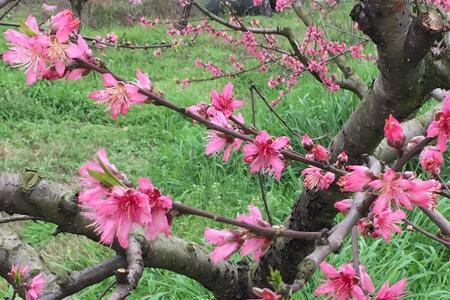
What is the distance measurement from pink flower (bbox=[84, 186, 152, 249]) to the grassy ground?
121 cm

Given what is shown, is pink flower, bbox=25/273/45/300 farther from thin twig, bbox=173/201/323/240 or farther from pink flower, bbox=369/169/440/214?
pink flower, bbox=369/169/440/214

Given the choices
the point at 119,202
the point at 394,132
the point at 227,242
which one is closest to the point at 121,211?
the point at 119,202

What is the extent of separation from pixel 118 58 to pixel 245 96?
2.59 meters

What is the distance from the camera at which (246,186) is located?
3.76m

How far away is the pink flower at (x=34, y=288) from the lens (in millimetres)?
1268

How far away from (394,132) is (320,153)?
221mm

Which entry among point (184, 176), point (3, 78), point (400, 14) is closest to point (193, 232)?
point (184, 176)

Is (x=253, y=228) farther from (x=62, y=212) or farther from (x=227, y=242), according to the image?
(x=62, y=212)

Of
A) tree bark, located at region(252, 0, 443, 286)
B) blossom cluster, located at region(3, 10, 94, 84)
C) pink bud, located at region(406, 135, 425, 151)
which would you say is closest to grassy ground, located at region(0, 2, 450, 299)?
tree bark, located at region(252, 0, 443, 286)

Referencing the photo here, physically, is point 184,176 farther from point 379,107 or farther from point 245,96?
point 379,107

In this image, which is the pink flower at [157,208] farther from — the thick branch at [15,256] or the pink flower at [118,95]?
the thick branch at [15,256]

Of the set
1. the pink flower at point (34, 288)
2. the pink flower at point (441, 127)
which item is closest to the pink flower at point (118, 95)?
the pink flower at point (441, 127)

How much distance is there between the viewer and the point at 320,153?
1.01 metres

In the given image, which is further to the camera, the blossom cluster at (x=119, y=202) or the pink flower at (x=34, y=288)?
the pink flower at (x=34, y=288)
